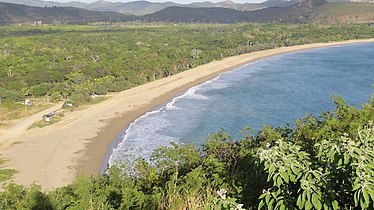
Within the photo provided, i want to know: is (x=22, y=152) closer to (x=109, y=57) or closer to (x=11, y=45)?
(x=109, y=57)

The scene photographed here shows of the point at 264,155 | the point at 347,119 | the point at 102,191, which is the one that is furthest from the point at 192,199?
the point at 347,119

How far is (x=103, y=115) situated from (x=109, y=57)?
36.0 metres

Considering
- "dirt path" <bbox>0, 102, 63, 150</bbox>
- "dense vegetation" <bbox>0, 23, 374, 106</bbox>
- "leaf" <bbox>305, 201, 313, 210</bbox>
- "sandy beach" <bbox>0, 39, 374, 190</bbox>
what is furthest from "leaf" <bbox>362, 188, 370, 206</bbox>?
"dense vegetation" <bbox>0, 23, 374, 106</bbox>

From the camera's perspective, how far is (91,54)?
80.4 meters

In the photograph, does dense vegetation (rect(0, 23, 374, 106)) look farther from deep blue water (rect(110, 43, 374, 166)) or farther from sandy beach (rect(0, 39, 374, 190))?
deep blue water (rect(110, 43, 374, 166))

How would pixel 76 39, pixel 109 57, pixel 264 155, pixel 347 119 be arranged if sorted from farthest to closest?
pixel 76 39
pixel 109 57
pixel 347 119
pixel 264 155

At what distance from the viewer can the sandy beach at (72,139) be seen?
26.8 metres

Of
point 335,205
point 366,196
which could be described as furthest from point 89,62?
point 366,196

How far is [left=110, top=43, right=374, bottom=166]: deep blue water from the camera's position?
35625mm

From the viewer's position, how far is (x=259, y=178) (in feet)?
29.0

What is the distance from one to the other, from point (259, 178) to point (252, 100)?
4166 cm

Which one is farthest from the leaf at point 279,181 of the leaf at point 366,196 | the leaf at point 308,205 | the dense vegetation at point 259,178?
the leaf at point 366,196

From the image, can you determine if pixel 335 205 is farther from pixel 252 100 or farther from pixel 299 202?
pixel 252 100

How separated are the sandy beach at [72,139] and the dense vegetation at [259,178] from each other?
9.55 m
